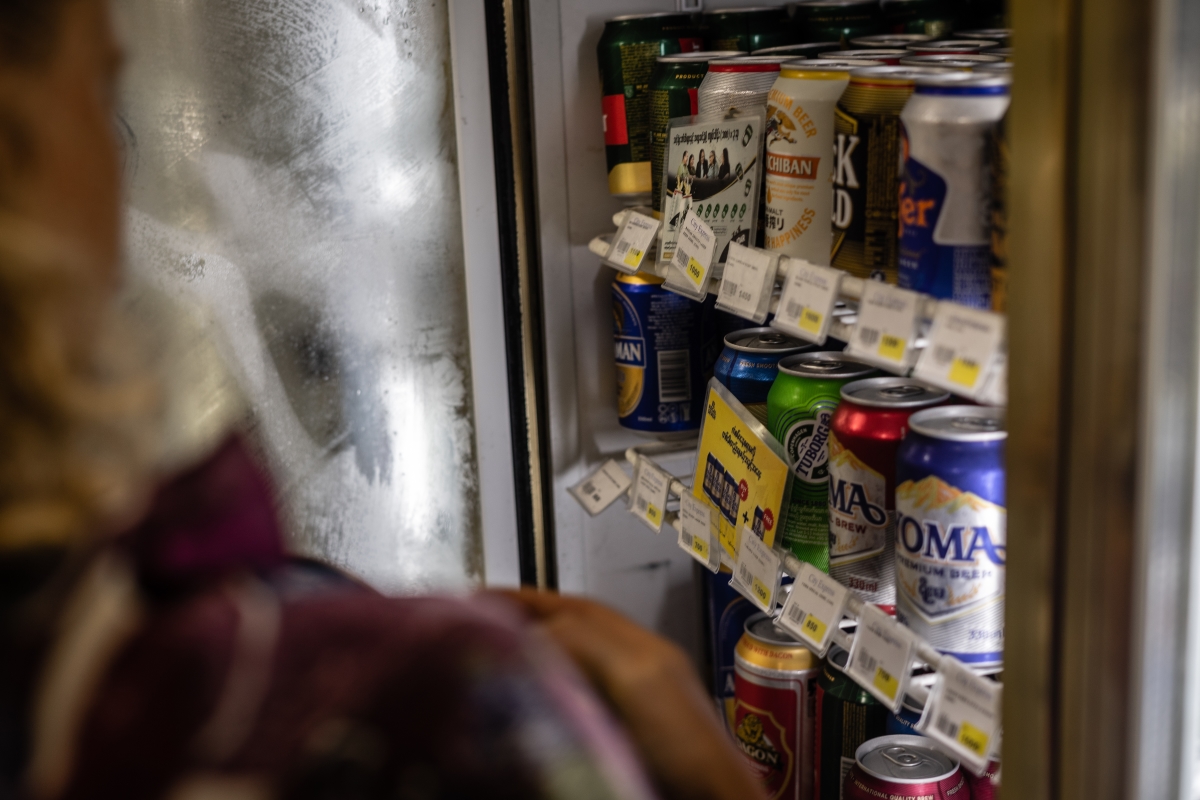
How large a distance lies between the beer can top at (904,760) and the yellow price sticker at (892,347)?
57cm

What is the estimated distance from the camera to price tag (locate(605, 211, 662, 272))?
164 centimetres

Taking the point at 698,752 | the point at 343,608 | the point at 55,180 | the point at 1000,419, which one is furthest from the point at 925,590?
the point at 55,180

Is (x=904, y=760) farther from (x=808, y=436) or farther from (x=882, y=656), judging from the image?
(x=808, y=436)

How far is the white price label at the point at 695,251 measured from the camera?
1.44 m

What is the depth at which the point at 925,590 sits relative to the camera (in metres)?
1.12

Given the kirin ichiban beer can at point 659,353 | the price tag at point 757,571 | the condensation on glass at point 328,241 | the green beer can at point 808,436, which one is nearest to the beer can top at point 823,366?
the green beer can at point 808,436

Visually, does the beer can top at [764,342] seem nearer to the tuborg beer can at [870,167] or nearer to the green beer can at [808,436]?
the green beer can at [808,436]

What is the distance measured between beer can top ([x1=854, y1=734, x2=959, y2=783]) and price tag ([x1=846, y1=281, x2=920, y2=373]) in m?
0.57

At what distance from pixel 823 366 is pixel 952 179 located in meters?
0.47

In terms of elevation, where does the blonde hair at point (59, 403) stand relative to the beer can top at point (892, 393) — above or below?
above

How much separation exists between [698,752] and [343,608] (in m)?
0.20

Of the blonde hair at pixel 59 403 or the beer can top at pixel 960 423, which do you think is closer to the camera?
the blonde hair at pixel 59 403

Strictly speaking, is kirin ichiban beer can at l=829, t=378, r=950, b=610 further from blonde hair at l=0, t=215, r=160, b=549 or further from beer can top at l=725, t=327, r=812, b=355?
blonde hair at l=0, t=215, r=160, b=549

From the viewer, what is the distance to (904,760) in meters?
1.39
